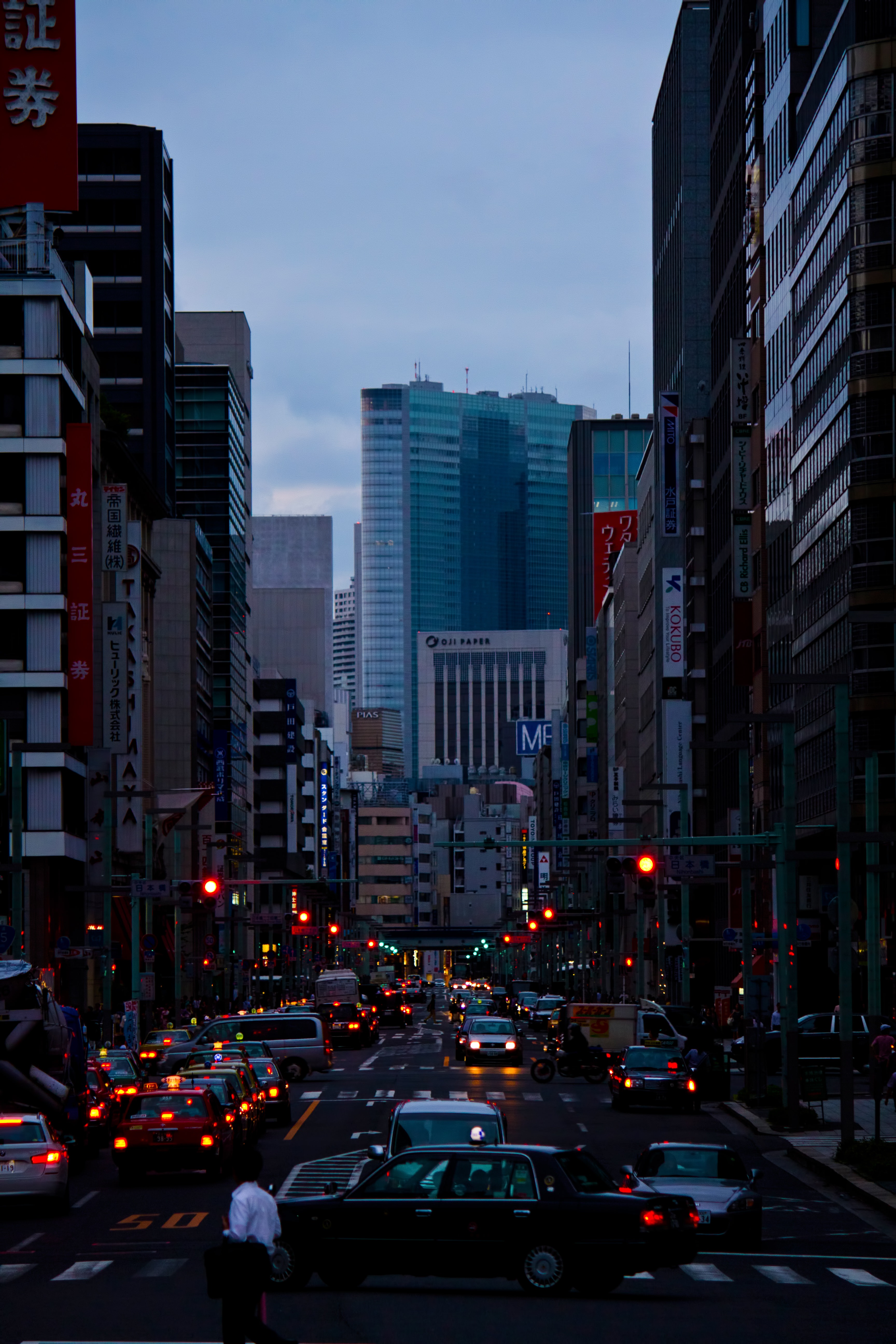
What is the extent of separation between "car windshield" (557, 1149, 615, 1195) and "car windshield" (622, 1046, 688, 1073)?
31326 millimetres

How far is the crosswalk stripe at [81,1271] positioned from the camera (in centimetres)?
2283

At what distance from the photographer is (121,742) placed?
320ft

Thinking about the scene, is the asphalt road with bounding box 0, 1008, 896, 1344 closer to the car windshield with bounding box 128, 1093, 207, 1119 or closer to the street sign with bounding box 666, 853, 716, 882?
the car windshield with bounding box 128, 1093, 207, 1119

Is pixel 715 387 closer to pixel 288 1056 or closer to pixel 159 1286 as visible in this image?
pixel 288 1056

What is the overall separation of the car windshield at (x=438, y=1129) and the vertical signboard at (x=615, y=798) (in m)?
130

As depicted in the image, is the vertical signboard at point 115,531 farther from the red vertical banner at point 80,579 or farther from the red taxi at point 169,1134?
the red taxi at point 169,1134

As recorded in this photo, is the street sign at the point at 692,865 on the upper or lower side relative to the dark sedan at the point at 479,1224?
upper

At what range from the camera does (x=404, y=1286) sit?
72.7ft

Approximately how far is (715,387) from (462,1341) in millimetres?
102265

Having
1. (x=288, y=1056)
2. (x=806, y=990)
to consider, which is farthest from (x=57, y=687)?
(x=806, y=990)

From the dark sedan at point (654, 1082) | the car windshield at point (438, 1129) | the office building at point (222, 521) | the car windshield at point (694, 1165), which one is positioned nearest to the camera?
the car windshield at point (438, 1129)

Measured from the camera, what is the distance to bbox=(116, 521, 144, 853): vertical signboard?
97.9 metres

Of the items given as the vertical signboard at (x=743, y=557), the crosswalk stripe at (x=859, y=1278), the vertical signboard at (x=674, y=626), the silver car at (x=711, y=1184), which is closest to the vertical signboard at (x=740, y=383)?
the vertical signboard at (x=743, y=557)

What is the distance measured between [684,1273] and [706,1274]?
0.27 m
